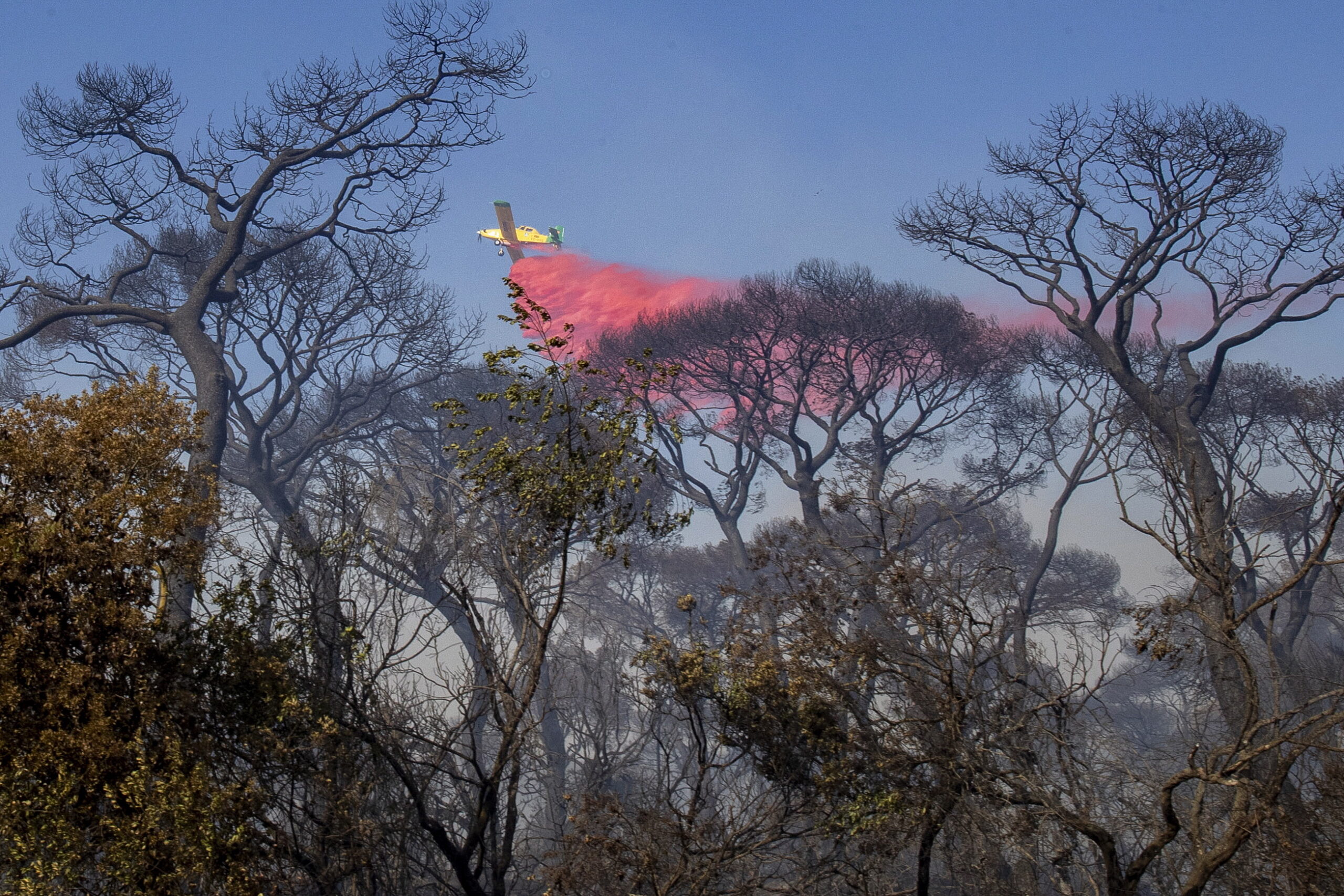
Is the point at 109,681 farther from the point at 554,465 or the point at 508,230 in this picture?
the point at 508,230

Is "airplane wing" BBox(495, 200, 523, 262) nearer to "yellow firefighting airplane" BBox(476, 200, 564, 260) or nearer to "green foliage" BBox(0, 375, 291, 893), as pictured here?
"yellow firefighting airplane" BBox(476, 200, 564, 260)

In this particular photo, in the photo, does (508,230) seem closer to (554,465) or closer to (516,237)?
(516,237)

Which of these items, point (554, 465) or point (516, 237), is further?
point (516, 237)

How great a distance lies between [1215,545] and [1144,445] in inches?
503

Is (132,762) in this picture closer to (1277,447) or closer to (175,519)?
(175,519)

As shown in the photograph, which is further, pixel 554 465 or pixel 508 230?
pixel 508 230

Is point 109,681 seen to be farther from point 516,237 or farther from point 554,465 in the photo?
point 516,237

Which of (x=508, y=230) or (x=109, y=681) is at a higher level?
(x=508, y=230)

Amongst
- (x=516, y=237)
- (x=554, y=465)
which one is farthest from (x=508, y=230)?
(x=554, y=465)

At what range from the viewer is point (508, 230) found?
105ft

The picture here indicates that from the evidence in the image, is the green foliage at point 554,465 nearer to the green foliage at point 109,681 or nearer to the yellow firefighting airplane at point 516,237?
the green foliage at point 109,681

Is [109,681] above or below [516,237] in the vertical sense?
below

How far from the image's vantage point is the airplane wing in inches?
1248

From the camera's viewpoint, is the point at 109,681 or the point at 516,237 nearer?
the point at 109,681
